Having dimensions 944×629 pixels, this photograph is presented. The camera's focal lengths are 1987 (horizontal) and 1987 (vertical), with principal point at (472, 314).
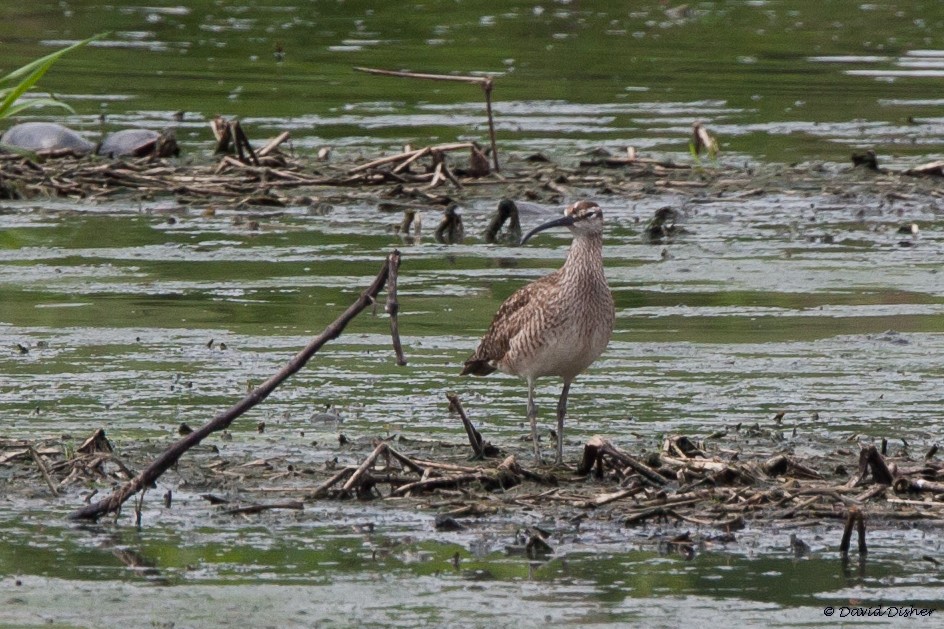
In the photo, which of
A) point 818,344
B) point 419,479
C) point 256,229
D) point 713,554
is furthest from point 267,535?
point 256,229

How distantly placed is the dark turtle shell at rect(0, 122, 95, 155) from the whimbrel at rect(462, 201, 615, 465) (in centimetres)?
991

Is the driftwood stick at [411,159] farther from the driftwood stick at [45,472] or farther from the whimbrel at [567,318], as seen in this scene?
the driftwood stick at [45,472]

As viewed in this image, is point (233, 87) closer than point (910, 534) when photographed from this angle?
No

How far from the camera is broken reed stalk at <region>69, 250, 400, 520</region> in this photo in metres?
6.78

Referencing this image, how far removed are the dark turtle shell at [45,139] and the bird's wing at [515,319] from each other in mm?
9501

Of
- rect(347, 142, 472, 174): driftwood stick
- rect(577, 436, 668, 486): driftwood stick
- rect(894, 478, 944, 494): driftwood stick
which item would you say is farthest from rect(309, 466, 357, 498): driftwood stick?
rect(347, 142, 472, 174): driftwood stick

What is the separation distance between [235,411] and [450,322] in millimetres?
5223

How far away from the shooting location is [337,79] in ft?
82.5

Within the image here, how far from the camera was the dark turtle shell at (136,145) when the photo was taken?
1825 centimetres

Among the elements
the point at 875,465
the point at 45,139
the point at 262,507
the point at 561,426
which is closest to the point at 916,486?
the point at 875,465

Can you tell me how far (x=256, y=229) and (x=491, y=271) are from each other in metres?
2.44

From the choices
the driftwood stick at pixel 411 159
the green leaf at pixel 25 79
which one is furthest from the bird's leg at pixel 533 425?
the driftwood stick at pixel 411 159

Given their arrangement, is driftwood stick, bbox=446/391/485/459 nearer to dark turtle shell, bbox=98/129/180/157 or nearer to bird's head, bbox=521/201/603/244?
bird's head, bbox=521/201/603/244

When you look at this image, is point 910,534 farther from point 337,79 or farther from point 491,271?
point 337,79
